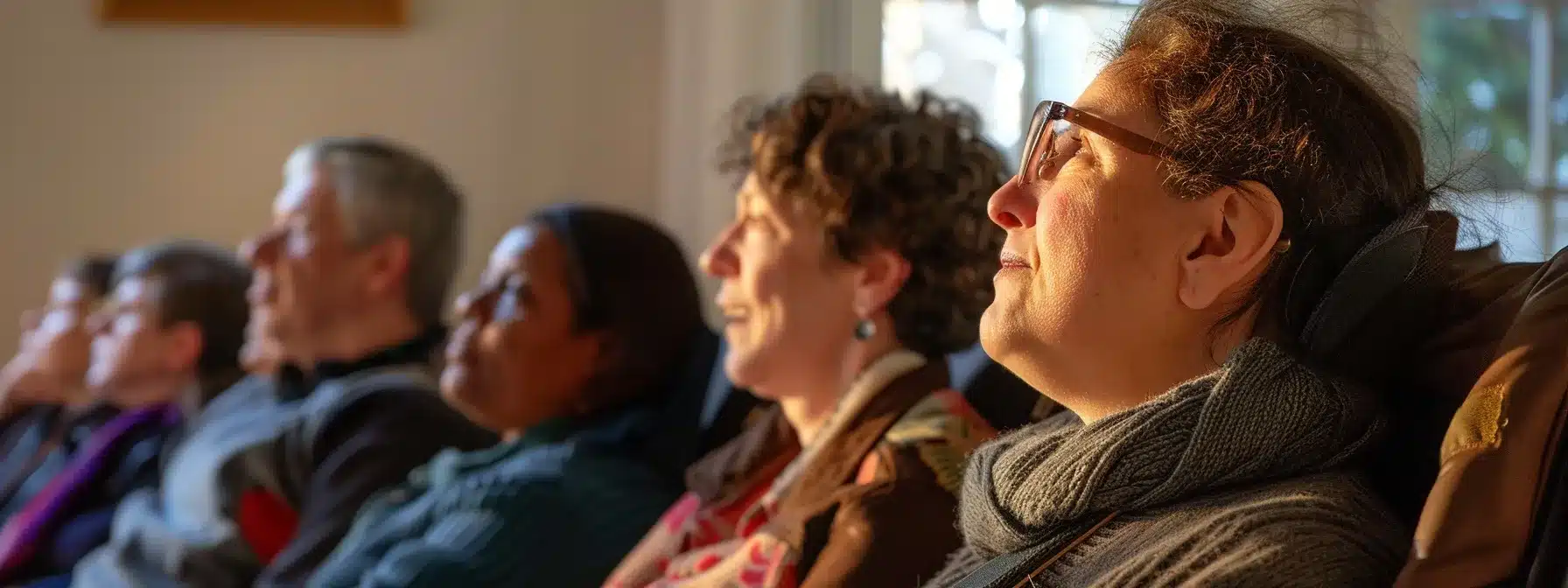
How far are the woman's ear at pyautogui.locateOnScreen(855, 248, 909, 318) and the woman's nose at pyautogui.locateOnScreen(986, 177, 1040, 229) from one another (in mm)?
460

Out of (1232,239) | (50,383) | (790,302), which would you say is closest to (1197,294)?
(1232,239)

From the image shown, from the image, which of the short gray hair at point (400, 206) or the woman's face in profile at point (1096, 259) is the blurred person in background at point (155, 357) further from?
the woman's face in profile at point (1096, 259)

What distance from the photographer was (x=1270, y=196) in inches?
41.6

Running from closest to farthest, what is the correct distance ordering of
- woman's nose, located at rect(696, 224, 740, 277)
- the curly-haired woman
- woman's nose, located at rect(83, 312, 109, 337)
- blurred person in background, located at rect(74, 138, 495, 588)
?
1. the curly-haired woman
2. woman's nose, located at rect(696, 224, 740, 277)
3. blurred person in background, located at rect(74, 138, 495, 588)
4. woman's nose, located at rect(83, 312, 109, 337)

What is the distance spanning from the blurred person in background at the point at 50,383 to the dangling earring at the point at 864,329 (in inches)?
84.4

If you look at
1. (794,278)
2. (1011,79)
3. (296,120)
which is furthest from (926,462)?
(296,120)

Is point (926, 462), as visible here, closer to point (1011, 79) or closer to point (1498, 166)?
point (1011, 79)

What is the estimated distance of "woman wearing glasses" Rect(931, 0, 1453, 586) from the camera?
990mm

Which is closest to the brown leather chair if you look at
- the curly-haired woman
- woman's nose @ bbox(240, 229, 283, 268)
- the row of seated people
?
the row of seated people

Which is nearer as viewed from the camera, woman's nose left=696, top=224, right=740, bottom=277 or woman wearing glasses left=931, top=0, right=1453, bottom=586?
woman wearing glasses left=931, top=0, right=1453, bottom=586

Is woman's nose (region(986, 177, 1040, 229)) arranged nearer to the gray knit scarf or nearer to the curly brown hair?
the gray knit scarf

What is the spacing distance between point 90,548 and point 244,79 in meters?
1.16

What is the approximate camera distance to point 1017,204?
1.15 meters

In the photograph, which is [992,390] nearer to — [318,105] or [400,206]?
[400,206]
